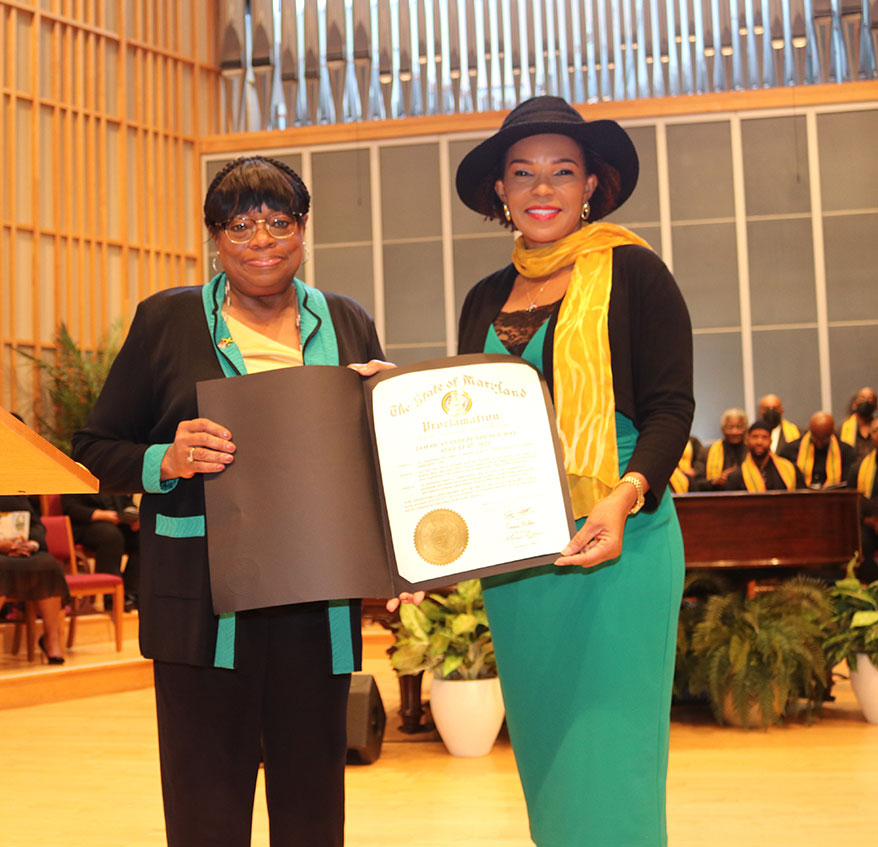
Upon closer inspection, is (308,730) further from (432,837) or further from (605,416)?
(432,837)

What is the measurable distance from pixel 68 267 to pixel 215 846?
9464 mm

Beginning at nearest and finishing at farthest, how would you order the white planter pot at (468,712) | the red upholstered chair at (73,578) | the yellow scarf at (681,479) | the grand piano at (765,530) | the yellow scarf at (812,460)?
1. the white planter pot at (468,712)
2. the grand piano at (765,530)
3. the red upholstered chair at (73,578)
4. the yellow scarf at (681,479)
5. the yellow scarf at (812,460)

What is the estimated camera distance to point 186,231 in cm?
1132

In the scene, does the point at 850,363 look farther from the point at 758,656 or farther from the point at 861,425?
the point at 758,656

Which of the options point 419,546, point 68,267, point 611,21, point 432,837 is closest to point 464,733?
point 432,837

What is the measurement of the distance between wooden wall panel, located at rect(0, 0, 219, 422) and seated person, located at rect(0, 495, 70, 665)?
3.50m

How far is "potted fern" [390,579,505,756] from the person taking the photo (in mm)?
4418

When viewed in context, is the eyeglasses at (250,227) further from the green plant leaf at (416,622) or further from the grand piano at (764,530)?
the grand piano at (764,530)

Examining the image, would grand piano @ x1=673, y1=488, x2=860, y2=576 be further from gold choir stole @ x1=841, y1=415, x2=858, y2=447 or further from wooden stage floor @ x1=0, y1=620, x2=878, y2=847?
gold choir stole @ x1=841, y1=415, x2=858, y2=447

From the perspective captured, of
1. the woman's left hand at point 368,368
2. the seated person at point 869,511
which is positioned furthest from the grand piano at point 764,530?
the woman's left hand at point 368,368

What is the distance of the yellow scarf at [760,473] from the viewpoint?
25.6 feet

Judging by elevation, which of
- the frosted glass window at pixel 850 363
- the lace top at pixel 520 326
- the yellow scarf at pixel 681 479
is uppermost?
the frosted glass window at pixel 850 363

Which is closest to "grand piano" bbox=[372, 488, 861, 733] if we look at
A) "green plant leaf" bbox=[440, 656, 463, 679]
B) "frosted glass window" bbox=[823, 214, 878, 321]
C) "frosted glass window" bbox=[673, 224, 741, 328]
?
"green plant leaf" bbox=[440, 656, 463, 679]

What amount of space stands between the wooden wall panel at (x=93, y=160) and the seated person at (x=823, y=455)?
20.6ft
